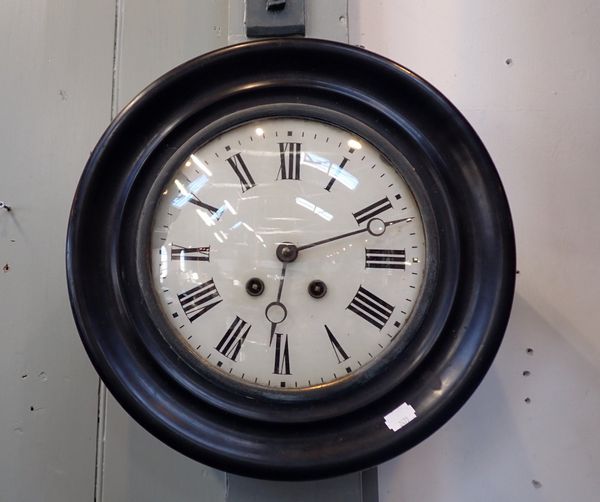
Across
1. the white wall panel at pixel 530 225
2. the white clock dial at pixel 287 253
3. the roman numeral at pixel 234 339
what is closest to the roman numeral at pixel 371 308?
the white clock dial at pixel 287 253

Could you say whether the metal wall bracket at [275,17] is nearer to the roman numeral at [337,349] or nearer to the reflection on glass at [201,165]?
the reflection on glass at [201,165]

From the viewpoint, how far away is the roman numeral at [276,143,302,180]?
0.48 meters

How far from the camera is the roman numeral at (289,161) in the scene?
483 millimetres

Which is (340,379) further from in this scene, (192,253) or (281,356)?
(192,253)

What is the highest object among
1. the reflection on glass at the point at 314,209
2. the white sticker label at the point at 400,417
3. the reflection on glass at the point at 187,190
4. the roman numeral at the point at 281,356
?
the reflection on glass at the point at 187,190

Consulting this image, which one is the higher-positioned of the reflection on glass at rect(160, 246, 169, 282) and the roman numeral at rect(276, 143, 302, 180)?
the roman numeral at rect(276, 143, 302, 180)

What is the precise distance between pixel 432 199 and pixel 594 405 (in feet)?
1.32

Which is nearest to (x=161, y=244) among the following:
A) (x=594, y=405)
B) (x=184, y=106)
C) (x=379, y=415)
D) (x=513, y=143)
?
(x=184, y=106)

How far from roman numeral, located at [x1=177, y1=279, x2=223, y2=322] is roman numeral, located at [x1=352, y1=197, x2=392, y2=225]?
18 centimetres

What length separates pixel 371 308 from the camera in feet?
1.51

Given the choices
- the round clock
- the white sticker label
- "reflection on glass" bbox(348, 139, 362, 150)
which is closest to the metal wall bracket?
the round clock

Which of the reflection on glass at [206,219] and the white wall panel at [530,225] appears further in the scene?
the white wall panel at [530,225]

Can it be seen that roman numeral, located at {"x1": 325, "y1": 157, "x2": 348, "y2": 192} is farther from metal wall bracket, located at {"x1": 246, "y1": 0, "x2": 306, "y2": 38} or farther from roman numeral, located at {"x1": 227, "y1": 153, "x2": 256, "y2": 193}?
metal wall bracket, located at {"x1": 246, "y1": 0, "x2": 306, "y2": 38}

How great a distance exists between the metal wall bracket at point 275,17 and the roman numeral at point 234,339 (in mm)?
371
